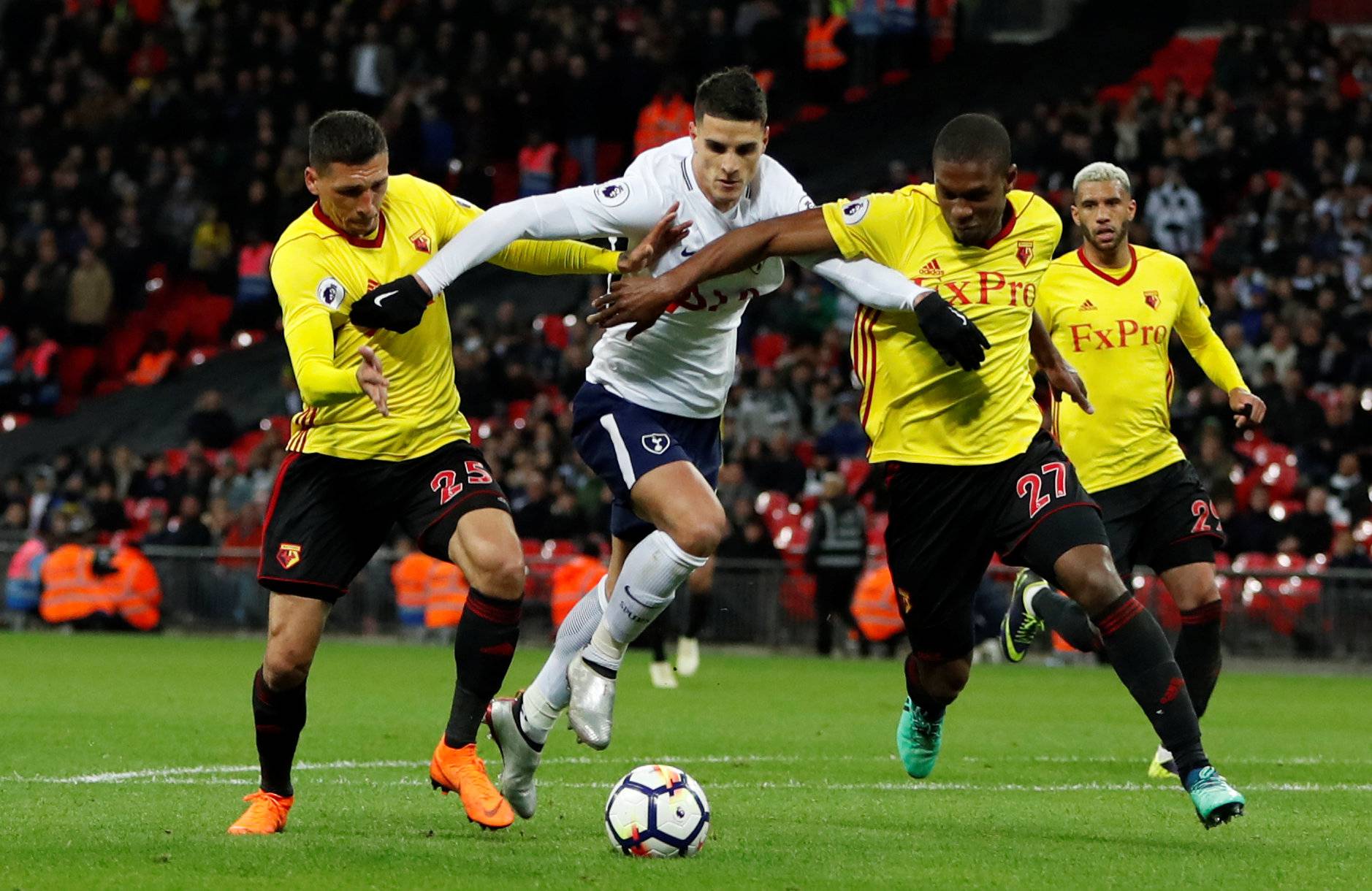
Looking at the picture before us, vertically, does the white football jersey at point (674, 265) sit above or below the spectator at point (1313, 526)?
above

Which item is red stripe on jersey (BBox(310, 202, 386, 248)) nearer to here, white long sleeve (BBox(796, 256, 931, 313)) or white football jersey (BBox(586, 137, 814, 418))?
white football jersey (BBox(586, 137, 814, 418))

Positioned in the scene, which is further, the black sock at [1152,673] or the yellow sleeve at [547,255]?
the yellow sleeve at [547,255]

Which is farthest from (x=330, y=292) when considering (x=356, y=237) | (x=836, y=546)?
(x=836, y=546)

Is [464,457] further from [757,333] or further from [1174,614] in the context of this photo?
[757,333]

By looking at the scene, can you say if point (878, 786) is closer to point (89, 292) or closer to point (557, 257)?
point (557, 257)

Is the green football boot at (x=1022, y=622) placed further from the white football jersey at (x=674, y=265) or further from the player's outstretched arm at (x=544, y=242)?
the player's outstretched arm at (x=544, y=242)

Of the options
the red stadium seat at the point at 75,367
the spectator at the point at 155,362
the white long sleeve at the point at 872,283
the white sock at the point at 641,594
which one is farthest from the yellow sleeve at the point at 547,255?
the red stadium seat at the point at 75,367

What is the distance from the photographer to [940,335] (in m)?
7.37

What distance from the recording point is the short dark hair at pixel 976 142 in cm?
759

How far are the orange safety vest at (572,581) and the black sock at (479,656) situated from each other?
12.3 m

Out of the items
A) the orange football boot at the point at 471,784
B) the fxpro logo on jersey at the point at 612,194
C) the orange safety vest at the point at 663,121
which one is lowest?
the orange football boot at the point at 471,784

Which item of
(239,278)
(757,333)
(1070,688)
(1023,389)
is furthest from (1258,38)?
(1023,389)

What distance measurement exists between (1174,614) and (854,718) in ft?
21.2

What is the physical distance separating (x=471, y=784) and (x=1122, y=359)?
4.10 meters
